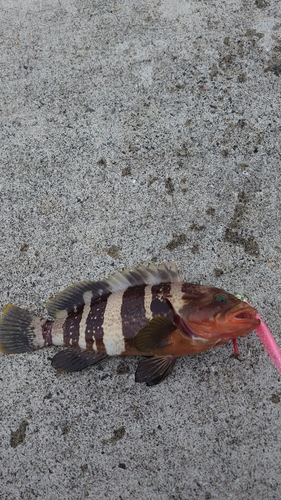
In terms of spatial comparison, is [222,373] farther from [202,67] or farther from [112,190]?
[202,67]

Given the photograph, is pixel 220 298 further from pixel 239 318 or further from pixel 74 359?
pixel 74 359

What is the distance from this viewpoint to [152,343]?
2.21 meters

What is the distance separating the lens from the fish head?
2.12 m

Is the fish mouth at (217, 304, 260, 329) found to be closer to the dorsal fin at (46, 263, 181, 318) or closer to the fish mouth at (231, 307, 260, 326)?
the fish mouth at (231, 307, 260, 326)

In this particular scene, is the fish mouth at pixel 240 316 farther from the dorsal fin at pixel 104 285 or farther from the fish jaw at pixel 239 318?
the dorsal fin at pixel 104 285

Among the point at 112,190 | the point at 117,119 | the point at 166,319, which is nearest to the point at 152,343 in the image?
the point at 166,319

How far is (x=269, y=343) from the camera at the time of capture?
2375 millimetres

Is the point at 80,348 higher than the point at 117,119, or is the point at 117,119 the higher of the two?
the point at 117,119

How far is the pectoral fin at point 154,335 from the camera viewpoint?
2.16 meters

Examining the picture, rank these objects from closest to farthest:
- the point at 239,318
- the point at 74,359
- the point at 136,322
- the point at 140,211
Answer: the point at 239,318, the point at 136,322, the point at 74,359, the point at 140,211

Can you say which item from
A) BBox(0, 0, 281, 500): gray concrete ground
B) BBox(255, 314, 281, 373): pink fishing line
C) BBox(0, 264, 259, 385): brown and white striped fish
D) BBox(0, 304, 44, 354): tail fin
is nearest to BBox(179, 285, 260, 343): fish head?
BBox(0, 264, 259, 385): brown and white striped fish

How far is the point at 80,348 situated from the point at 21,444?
0.63 metres

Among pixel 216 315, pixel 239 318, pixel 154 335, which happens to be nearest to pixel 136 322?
pixel 154 335

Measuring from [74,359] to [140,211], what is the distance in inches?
40.2
